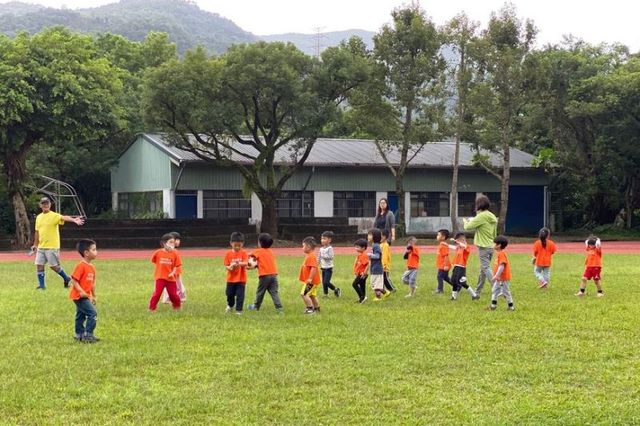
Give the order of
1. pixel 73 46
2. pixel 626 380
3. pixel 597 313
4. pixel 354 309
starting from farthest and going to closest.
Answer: pixel 73 46 → pixel 354 309 → pixel 597 313 → pixel 626 380

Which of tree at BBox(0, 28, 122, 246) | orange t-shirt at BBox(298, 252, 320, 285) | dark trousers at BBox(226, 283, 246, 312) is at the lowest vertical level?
dark trousers at BBox(226, 283, 246, 312)

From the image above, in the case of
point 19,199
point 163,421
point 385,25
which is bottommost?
point 163,421

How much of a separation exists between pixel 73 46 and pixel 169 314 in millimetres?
22171

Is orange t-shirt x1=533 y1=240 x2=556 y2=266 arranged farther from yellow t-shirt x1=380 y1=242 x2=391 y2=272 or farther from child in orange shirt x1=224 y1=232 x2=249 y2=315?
child in orange shirt x1=224 y1=232 x2=249 y2=315

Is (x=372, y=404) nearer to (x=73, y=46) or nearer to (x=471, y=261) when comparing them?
(x=471, y=261)

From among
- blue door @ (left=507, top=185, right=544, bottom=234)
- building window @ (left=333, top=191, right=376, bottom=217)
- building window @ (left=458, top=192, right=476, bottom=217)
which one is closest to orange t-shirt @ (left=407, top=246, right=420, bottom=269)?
building window @ (left=333, top=191, right=376, bottom=217)

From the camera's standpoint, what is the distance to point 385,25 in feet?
114

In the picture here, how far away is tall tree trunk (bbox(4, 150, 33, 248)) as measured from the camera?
3064 cm

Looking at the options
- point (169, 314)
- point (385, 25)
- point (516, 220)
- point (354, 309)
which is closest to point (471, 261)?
point (354, 309)

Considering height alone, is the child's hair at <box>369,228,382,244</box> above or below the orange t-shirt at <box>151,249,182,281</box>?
above

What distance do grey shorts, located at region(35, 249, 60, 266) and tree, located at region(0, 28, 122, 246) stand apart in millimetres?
14336

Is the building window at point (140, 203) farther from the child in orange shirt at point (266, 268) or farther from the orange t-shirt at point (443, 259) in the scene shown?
the child in orange shirt at point (266, 268)

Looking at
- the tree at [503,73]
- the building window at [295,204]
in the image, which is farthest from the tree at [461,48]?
the building window at [295,204]

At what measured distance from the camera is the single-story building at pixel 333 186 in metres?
36.5
